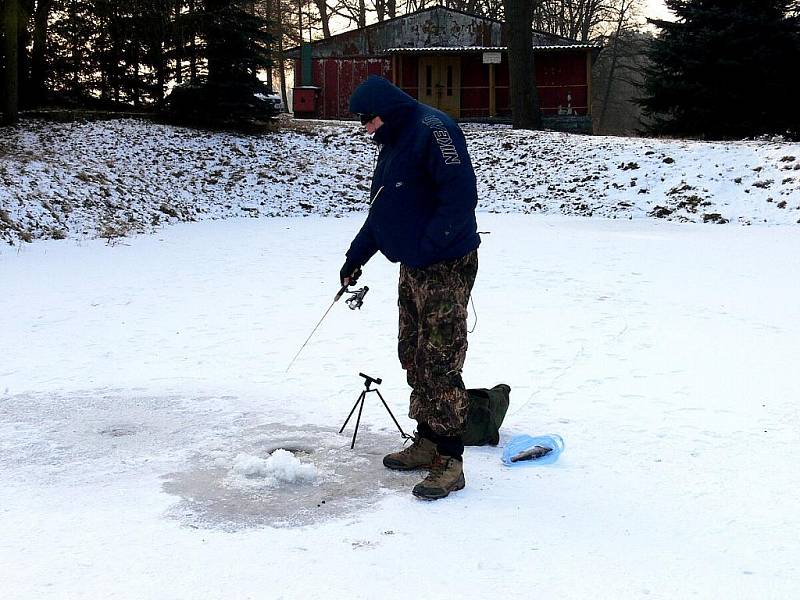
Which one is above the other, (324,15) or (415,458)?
(324,15)

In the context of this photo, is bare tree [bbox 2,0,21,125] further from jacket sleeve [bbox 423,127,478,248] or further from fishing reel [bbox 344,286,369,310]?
jacket sleeve [bbox 423,127,478,248]

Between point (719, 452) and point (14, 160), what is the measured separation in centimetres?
1478

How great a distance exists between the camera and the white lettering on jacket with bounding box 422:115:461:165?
3.95m

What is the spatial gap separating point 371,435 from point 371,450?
0.81 feet

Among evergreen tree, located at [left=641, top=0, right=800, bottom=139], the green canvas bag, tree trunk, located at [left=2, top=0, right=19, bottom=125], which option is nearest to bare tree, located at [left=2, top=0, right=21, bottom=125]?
tree trunk, located at [left=2, top=0, right=19, bottom=125]

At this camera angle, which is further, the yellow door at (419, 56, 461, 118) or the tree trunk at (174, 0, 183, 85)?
the yellow door at (419, 56, 461, 118)

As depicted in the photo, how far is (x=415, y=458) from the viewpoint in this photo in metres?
4.37

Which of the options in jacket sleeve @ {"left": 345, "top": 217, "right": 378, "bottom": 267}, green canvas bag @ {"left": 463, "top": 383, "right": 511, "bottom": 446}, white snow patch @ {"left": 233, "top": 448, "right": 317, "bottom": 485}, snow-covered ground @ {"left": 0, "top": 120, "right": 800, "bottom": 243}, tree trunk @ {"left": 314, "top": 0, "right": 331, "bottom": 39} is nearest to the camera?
white snow patch @ {"left": 233, "top": 448, "right": 317, "bottom": 485}

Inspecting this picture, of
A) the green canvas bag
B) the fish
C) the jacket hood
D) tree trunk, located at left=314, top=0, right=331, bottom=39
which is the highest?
tree trunk, located at left=314, top=0, right=331, bottom=39

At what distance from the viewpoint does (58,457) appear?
14.8ft

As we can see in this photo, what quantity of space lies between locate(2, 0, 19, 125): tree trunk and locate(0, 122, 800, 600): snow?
845 cm

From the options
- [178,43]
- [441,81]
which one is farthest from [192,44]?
[441,81]

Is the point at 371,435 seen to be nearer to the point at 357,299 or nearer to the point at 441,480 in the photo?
the point at 357,299

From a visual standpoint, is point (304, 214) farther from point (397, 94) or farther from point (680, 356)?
point (397, 94)
